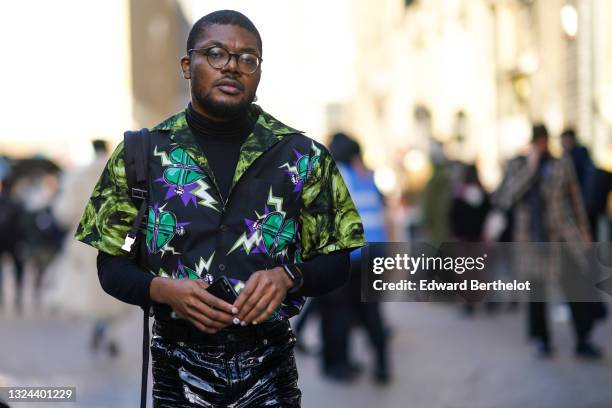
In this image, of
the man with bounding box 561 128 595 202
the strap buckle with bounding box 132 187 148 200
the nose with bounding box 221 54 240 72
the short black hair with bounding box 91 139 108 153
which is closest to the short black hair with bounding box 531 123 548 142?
the man with bounding box 561 128 595 202

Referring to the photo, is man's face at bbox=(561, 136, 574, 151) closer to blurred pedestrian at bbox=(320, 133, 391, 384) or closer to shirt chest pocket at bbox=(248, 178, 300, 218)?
blurred pedestrian at bbox=(320, 133, 391, 384)

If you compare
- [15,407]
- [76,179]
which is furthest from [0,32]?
[15,407]

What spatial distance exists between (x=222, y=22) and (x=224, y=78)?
0.16m

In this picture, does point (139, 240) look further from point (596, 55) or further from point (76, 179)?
point (596, 55)

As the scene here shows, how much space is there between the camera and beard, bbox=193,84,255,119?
275cm

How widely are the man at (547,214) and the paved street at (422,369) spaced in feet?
0.83

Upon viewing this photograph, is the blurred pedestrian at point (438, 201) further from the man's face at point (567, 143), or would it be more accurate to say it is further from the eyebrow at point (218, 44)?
the eyebrow at point (218, 44)

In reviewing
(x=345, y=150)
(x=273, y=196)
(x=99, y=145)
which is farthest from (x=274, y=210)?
(x=99, y=145)

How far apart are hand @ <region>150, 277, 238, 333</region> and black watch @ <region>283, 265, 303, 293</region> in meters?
0.20

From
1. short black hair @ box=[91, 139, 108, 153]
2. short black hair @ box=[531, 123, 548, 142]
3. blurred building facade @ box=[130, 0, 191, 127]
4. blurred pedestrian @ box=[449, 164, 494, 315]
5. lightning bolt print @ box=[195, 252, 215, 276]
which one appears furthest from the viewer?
blurred building facade @ box=[130, 0, 191, 127]

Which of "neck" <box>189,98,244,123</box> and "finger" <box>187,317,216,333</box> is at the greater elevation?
"neck" <box>189,98,244,123</box>

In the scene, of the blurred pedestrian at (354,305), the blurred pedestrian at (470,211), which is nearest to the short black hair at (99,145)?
the blurred pedestrian at (354,305)

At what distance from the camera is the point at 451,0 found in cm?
2909

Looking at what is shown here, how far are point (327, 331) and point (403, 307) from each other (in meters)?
4.18
